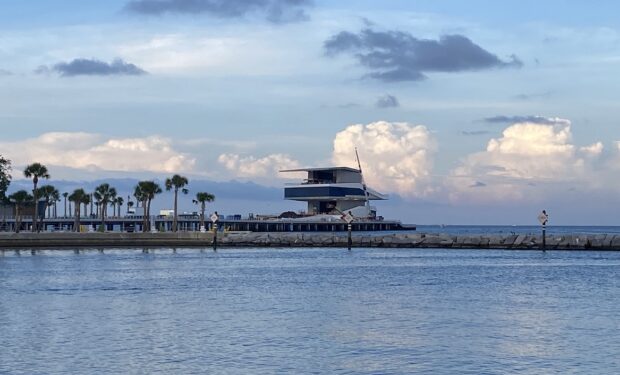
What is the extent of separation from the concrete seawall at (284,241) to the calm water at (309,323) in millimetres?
39983

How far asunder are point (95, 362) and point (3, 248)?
9151 cm

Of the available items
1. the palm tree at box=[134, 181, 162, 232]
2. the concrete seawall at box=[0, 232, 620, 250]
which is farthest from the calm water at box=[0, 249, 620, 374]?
the palm tree at box=[134, 181, 162, 232]

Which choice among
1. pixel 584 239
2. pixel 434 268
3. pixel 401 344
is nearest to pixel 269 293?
pixel 401 344

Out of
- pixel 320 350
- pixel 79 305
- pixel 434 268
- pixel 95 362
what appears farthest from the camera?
pixel 434 268

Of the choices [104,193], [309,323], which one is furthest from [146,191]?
[309,323]

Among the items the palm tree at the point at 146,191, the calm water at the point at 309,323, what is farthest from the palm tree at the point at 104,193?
the calm water at the point at 309,323

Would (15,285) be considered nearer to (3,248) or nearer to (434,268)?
(434,268)

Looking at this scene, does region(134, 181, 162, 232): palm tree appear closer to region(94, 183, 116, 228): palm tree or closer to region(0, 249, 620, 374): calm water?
region(94, 183, 116, 228): palm tree

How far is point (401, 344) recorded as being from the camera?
1110 inches

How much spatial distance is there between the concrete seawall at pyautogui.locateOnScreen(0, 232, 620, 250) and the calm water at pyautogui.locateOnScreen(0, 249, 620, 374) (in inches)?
1574

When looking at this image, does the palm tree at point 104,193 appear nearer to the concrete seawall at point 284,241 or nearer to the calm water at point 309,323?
the concrete seawall at point 284,241

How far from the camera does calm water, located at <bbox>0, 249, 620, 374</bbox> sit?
25.1 m

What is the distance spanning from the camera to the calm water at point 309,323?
82.3 feet

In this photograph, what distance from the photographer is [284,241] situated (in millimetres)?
123125
